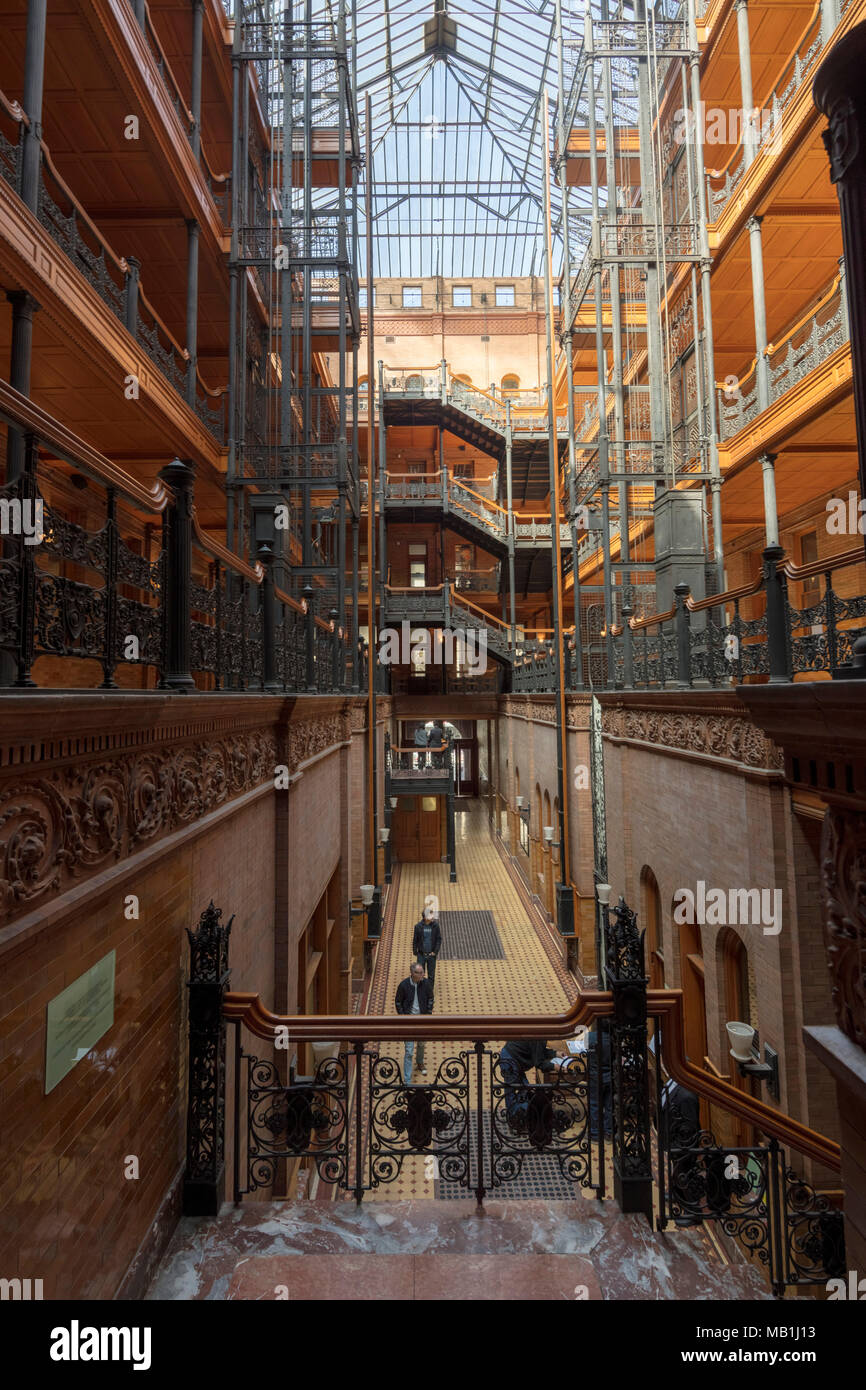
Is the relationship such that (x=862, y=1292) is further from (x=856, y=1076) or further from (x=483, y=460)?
(x=483, y=460)

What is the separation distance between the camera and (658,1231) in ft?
12.9

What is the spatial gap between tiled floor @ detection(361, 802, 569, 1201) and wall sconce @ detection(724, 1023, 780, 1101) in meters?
3.33

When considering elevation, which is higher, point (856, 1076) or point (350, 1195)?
point (856, 1076)

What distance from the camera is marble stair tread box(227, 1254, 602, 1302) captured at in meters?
3.32

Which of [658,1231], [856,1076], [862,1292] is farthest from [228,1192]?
[856,1076]

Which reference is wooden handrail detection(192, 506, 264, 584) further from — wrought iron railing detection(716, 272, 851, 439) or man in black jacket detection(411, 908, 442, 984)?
wrought iron railing detection(716, 272, 851, 439)

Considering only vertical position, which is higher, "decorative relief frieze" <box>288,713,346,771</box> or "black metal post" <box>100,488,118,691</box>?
"black metal post" <box>100,488,118,691</box>

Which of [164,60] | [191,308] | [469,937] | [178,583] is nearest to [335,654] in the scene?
[191,308]

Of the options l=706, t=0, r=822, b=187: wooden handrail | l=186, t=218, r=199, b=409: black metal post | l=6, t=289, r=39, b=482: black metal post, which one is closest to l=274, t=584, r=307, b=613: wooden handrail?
l=6, t=289, r=39, b=482: black metal post

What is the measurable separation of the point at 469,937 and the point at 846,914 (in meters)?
14.8

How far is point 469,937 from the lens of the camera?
15953 mm

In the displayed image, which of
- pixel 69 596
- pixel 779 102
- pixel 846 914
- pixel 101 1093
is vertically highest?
pixel 779 102

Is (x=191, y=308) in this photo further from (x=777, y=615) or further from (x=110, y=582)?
(x=110, y=582)

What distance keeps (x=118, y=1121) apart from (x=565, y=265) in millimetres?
17945
